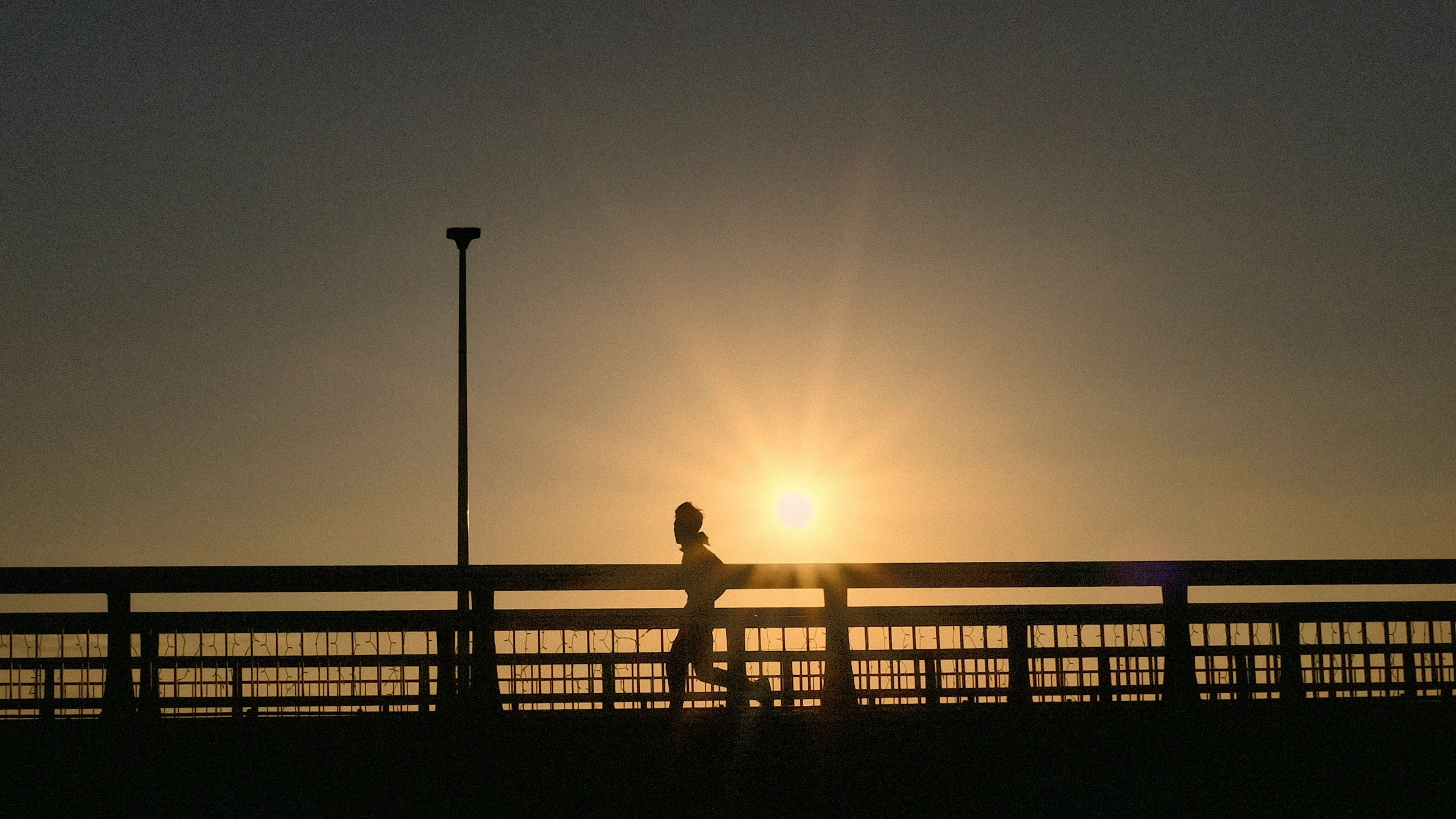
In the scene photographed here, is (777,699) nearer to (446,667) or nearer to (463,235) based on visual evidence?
(446,667)

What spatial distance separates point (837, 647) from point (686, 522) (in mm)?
1297

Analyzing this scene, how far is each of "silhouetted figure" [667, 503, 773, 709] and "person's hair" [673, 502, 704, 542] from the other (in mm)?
167

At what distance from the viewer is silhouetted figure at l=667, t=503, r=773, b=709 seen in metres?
11.8

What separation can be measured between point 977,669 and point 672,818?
370 cm

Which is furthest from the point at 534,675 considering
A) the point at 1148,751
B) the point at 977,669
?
the point at 1148,751

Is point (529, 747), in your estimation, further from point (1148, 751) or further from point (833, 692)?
point (1148, 751)

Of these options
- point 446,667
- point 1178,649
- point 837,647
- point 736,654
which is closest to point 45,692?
point 446,667

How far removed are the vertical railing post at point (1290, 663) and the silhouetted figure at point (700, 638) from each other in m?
3.71

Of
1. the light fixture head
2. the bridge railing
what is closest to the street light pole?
the light fixture head

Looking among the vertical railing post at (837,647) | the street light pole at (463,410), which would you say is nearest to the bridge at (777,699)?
the vertical railing post at (837,647)

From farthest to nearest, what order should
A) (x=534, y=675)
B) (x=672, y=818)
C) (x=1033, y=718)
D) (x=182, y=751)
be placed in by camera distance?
(x=534, y=675)
(x=1033, y=718)
(x=182, y=751)
(x=672, y=818)

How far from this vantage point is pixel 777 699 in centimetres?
1252

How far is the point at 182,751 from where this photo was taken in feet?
35.7

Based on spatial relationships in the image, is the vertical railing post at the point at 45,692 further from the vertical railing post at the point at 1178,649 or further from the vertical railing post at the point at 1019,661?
the vertical railing post at the point at 1178,649
